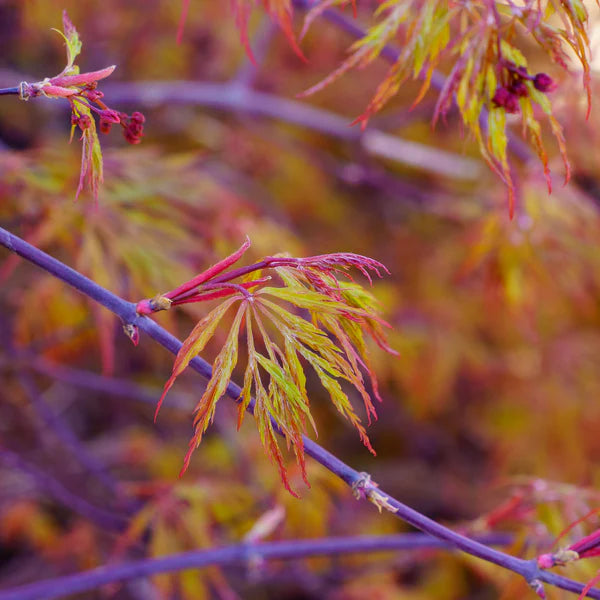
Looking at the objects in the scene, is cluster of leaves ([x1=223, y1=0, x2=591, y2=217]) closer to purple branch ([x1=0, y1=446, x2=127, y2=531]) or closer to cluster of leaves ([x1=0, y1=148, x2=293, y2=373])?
cluster of leaves ([x1=0, y1=148, x2=293, y2=373])

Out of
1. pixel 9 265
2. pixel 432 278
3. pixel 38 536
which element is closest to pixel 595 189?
pixel 432 278

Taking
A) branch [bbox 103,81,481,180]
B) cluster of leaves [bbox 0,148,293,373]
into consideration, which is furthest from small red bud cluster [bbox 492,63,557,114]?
branch [bbox 103,81,481,180]

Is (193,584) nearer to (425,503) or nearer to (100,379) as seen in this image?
(100,379)

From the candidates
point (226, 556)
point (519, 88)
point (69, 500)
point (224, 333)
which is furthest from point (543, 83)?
point (69, 500)

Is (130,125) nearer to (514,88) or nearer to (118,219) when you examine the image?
(514,88)

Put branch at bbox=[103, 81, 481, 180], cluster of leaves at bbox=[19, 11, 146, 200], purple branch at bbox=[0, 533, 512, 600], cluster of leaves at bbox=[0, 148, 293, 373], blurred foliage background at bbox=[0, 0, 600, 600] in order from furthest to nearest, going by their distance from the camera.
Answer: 1. branch at bbox=[103, 81, 481, 180]
2. blurred foliage background at bbox=[0, 0, 600, 600]
3. cluster of leaves at bbox=[0, 148, 293, 373]
4. purple branch at bbox=[0, 533, 512, 600]
5. cluster of leaves at bbox=[19, 11, 146, 200]

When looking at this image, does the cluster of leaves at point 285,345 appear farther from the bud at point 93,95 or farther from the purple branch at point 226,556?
the purple branch at point 226,556
